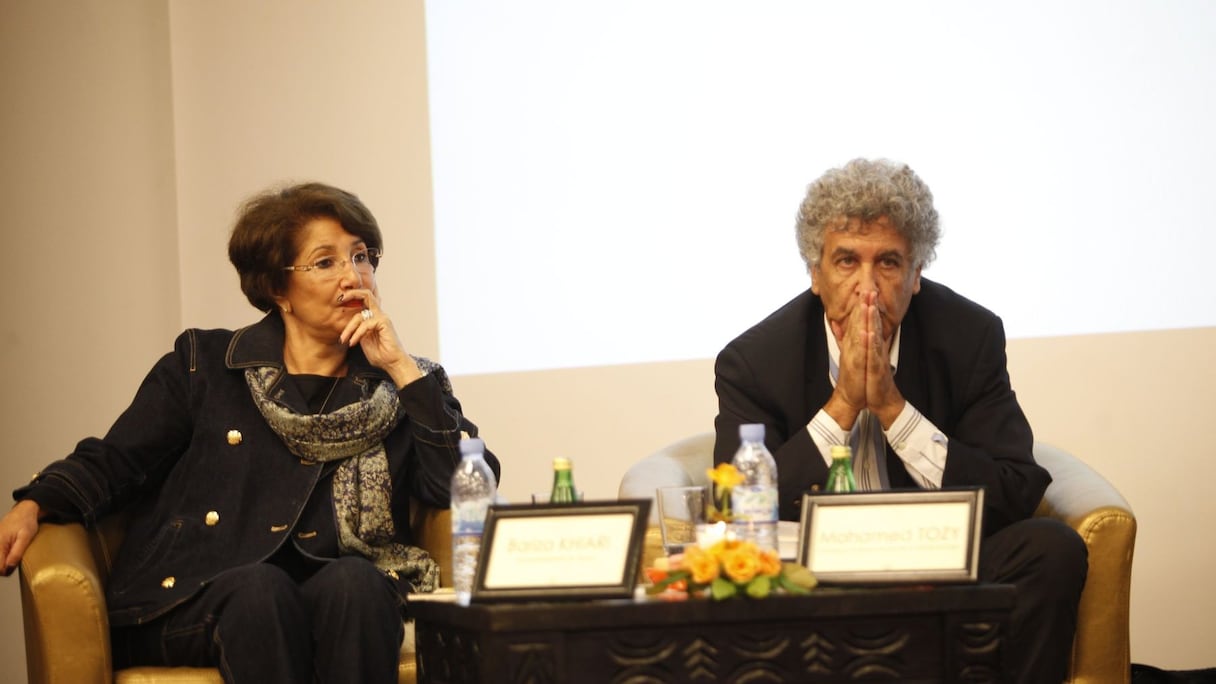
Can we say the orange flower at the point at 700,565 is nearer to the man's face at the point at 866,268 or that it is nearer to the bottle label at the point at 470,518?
the bottle label at the point at 470,518

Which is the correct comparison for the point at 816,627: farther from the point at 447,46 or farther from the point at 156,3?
the point at 156,3

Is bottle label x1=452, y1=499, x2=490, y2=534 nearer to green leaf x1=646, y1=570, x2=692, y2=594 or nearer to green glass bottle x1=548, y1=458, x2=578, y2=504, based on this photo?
green glass bottle x1=548, y1=458, x2=578, y2=504

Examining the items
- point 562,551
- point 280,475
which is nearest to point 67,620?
point 280,475

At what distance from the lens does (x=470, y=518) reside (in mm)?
2100

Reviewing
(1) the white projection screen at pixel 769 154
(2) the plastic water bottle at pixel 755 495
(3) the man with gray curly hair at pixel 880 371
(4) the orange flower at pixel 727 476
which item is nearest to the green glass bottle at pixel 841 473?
(2) the plastic water bottle at pixel 755 495

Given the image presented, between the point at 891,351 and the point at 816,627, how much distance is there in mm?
1074

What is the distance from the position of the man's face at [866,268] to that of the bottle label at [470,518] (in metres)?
0.90

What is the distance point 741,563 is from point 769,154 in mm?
2047

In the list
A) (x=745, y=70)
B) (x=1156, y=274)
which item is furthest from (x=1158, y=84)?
(x=745, y=70)

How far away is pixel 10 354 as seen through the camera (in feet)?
12.5

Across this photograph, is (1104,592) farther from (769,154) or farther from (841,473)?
(769,154)

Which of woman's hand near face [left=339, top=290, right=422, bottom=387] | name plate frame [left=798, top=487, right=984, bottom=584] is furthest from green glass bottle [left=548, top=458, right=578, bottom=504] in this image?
woman's hand near face [left=339, top=290, right=422, bottom=387]

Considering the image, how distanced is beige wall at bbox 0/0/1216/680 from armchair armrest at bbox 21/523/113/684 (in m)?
1.56

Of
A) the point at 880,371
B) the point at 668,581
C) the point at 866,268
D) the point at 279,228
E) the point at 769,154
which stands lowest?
the point at 668,581
